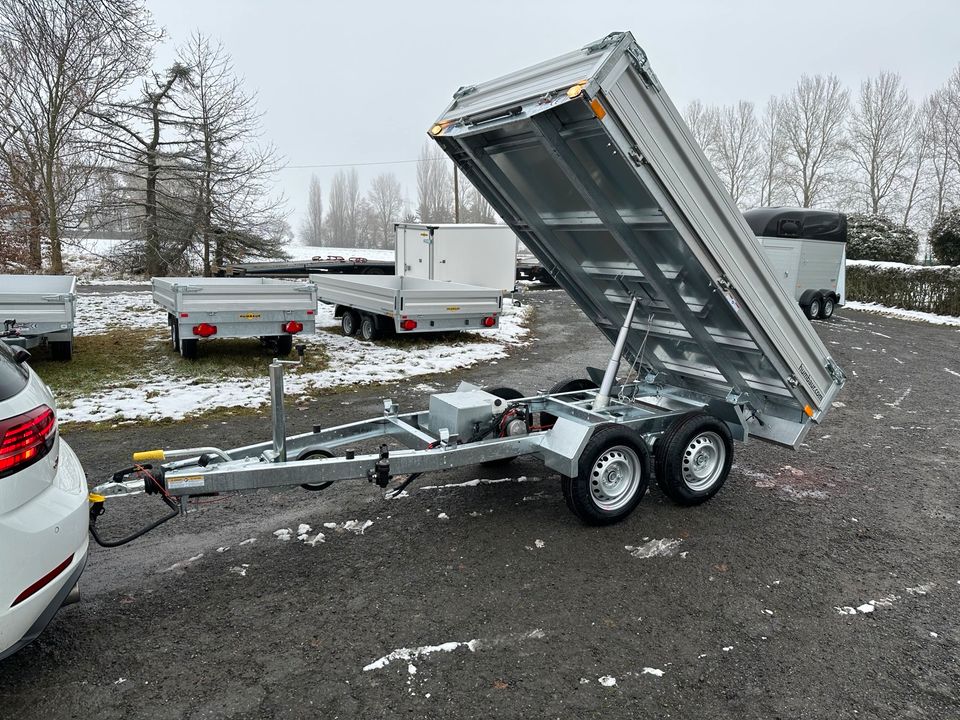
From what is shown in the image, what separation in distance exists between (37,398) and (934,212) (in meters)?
47.7

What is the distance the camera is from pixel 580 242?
5.06 m

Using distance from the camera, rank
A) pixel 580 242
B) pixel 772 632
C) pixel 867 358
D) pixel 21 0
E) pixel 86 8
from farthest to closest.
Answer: pixel 867 358 → pixel 86 8 → pixel 21 0 → pixel 580 242 → pixel 772 632

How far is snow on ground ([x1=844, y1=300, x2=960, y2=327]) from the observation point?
723 inches

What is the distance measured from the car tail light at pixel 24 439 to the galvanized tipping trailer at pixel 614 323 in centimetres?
57

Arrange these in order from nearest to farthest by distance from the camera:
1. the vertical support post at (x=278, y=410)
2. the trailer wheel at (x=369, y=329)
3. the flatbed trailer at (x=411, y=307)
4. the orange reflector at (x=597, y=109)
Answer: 1. the orange reflector at (x=597, y=109)
2. the vertical support post at (x=278, y=410)
3. the flatbed trailer at (x=411, y=307)
4. the trailer wheel at (x=369, y=329)

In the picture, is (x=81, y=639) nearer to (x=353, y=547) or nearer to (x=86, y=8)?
(x=353, y=547)

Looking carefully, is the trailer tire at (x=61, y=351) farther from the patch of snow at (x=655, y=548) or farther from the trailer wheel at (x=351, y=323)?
the patch of snow at (x=655, y=548)

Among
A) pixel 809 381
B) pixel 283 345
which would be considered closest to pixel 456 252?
pixel 283 345

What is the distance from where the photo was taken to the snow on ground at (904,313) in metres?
18.4

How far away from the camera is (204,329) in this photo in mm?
9594

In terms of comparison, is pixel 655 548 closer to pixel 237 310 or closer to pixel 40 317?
pixel 237 310

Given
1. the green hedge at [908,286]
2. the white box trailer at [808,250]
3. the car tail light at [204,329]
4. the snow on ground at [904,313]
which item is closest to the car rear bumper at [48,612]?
the car tail light at [204,329]

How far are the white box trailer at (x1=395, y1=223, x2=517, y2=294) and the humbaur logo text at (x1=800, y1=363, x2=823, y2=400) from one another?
14.5 m

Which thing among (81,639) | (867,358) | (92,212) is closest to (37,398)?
(81,639)
